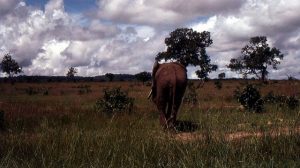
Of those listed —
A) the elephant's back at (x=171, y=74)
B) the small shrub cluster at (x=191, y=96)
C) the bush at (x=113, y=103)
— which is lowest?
the bush at (x=113, y=103)

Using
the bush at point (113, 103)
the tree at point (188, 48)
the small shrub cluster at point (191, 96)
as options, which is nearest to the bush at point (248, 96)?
the small shrub cluster at point (191, 96)

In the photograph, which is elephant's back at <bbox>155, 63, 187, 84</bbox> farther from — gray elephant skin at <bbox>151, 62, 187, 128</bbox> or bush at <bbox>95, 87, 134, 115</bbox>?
bush at <bbox>95, 87, 134, 115</bbox>

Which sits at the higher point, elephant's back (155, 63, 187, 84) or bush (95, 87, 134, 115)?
elephant's back (155, 63, 187, 84)

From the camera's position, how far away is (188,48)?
51.9 m

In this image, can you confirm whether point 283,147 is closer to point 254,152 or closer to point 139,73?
point 254,152

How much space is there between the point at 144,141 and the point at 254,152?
141cm

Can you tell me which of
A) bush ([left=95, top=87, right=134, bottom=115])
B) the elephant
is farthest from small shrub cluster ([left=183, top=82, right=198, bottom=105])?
bush ([left=95, top=87, right=134, bottom=115])

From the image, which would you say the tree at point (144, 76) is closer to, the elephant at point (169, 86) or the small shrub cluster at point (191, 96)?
the small shrub cluster at point (191, 96)

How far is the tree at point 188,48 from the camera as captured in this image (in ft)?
166

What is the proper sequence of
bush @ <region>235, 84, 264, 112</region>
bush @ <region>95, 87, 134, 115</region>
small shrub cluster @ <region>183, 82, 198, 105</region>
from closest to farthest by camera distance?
small shrub cluster @ <region>183, 82, 198, 105</region>
bush @ <region>95, 87, 134, 115</region>
bush @ <region>235, 84, 264, 112</region>

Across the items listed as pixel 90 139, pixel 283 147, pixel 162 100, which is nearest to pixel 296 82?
pixel 283 147

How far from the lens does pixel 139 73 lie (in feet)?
286

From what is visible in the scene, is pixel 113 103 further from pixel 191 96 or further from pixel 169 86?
pixel 169 86

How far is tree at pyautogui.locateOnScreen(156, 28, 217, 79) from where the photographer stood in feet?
166
